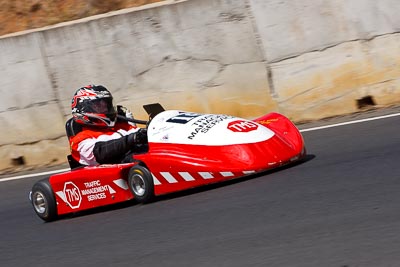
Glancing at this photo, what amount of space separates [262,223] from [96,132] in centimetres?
251

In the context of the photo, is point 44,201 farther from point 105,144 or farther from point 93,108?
point 93,108

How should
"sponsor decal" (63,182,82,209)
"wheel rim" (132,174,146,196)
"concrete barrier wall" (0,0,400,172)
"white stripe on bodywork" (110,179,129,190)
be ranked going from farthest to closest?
1. "concrete barrier wall" (0,0,400,172)
2. "sponsor decal" (63,182,82,209)
3. "white stripe on bodywork" (110,179,129,190)
4. "wheel rim" (132,174,146,196)

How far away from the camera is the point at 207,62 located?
943 centimetres

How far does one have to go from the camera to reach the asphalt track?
16.1ft

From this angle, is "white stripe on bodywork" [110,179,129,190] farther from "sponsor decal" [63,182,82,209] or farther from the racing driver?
"sponsor decal" [63,182,82,209]

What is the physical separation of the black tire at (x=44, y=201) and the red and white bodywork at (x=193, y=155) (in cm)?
21

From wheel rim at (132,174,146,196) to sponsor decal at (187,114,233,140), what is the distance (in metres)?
0.54

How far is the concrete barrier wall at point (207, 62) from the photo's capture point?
9.11 meters

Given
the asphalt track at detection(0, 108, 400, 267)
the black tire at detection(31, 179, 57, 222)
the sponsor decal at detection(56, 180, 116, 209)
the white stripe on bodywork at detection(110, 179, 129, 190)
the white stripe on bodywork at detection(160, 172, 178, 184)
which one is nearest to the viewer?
the asphalt track at detection(0, 108, 400, 267)

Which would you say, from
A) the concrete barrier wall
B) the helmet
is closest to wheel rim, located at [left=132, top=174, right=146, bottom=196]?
the helmet

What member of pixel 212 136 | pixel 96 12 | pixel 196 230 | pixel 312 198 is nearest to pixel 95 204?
pixel 212 136

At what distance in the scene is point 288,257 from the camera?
481 centimetres

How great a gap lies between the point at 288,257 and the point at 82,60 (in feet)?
17.9

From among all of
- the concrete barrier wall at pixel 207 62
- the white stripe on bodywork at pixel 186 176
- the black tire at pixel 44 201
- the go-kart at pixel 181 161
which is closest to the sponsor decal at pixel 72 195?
the go-kart at pixel 181 161
